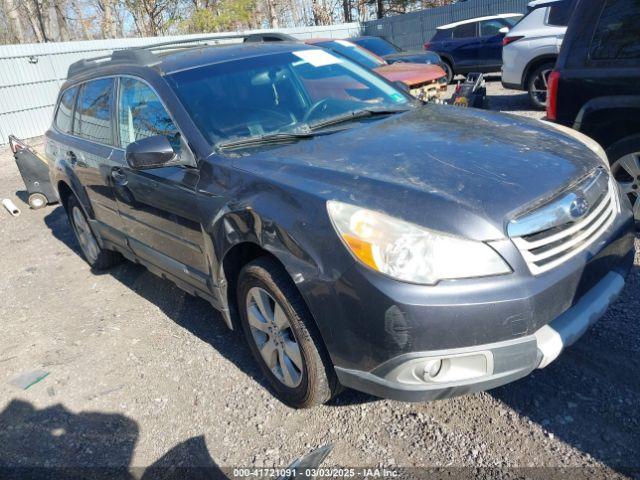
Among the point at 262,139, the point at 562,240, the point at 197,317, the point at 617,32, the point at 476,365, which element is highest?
the point at 617,32

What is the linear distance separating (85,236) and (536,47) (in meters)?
7.85

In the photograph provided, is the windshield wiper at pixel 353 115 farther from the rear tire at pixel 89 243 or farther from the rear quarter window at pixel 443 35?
the rear quarter window at pixel 443 35

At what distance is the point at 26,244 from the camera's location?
22.2 ft

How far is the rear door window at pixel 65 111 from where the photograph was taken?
483 cm

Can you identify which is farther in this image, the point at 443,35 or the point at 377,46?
the point at 443,35

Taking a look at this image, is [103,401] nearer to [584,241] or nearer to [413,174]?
[413,174]

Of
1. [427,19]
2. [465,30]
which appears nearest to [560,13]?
[465,30]

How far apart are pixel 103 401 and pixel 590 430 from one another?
268cm

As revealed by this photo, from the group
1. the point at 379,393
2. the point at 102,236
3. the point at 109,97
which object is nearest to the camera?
the point at 379,393

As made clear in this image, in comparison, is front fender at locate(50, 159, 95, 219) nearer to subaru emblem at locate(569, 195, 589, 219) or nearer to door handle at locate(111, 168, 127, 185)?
door handle at locate(111, 168, 127, 185)

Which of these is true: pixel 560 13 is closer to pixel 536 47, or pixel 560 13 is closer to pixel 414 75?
pixel 536 47

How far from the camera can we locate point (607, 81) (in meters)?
3.86

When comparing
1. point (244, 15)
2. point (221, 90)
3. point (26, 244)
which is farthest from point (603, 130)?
point (244, 15)

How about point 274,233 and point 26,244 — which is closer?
point 274,233
